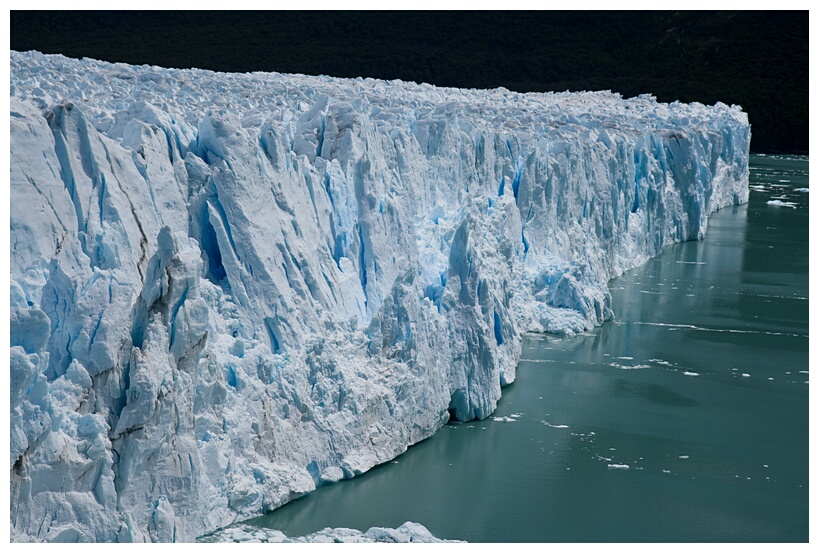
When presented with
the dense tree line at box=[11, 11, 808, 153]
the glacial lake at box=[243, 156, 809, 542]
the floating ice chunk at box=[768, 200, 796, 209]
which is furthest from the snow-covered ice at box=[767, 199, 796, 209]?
Result: the dense tree line at box=[11, 11, 808, 153]

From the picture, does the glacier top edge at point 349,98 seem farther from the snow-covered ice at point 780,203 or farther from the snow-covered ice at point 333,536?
the snow-covered ice at point 333,536

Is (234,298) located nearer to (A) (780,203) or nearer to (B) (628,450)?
(B) (628,450)

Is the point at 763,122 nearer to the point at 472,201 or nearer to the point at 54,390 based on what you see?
the point at 472,201

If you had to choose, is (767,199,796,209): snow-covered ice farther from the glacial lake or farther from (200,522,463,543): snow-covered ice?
A: (200,522,463,543): snow-covered ice

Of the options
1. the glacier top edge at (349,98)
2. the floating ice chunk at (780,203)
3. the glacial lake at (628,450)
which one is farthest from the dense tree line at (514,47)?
the glacial lake at (628,450)

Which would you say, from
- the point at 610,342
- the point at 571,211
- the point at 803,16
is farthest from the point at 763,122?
the point at 610,342

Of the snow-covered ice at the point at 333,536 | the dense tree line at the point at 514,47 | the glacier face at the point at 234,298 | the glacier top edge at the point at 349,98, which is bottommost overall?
the snow-covered ice at the point at 333,536
